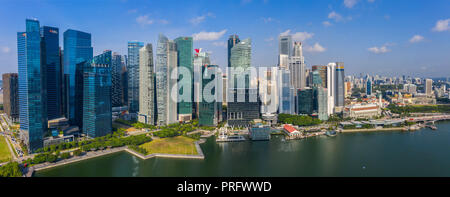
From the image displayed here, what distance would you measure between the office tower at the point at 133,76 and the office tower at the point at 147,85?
3.50 meters

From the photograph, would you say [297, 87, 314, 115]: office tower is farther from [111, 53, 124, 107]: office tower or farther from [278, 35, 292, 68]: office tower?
[111, 53, 124, 107]: office tower

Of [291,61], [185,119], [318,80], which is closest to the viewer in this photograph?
[185,119]

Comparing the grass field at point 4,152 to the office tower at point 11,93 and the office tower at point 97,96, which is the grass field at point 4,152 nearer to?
the office tower at point 97,96

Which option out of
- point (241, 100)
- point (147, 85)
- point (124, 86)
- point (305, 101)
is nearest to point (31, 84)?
point (147, 85)

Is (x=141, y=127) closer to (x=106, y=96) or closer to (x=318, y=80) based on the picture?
(x=106, y=96)

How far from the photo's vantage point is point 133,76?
76.8ft

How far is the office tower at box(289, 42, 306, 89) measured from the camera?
84.4 ft

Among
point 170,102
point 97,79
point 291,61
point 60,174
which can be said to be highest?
point 291,61

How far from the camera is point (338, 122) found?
20234mm

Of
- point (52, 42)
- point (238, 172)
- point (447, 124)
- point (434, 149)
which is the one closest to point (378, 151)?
point (434, 149)

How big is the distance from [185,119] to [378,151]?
13.0 m

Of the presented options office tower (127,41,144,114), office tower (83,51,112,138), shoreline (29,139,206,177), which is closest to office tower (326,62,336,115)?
shoreline (29,139,206,177)

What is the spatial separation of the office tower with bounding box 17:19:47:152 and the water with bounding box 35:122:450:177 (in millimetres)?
3501

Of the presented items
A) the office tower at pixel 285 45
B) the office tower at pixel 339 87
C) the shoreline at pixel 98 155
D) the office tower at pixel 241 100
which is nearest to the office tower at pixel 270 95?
the office tower at pixel 241 100
